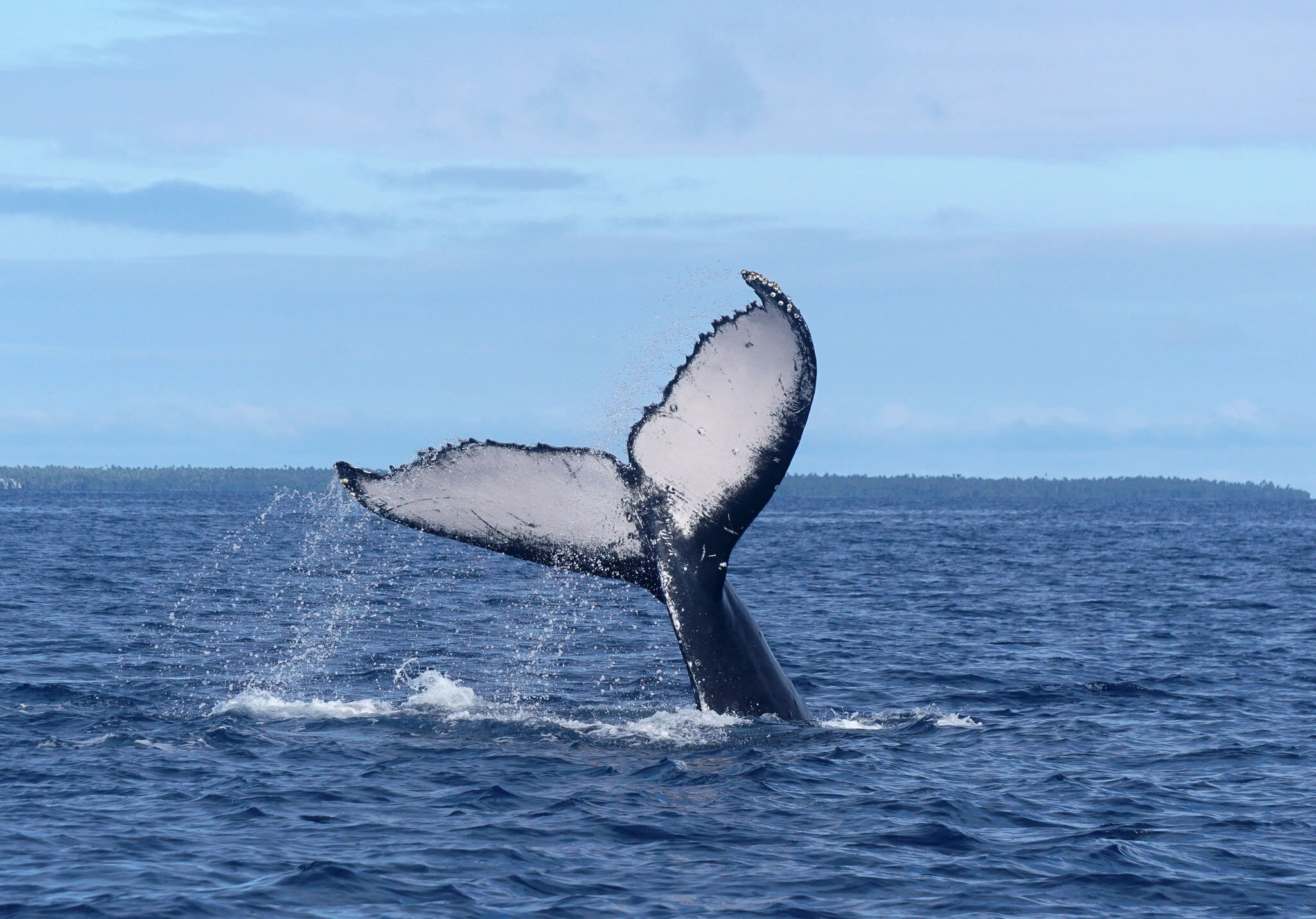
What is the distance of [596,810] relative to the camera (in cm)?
975

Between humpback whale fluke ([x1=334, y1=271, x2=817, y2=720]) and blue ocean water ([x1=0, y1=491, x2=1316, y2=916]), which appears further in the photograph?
humpback whale fluke ([x1=334, y1=271, x2=817, y2=720])

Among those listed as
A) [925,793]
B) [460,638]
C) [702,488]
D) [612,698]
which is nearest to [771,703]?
[925,793]

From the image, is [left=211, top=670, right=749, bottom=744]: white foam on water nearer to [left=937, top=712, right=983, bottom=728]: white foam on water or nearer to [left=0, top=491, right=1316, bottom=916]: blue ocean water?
[left=0, top=491, right=1316, bottom=916]: blue ocean water

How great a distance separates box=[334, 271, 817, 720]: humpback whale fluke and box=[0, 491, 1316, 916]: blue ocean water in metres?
1.61

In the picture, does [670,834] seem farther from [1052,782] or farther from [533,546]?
[1052,782]

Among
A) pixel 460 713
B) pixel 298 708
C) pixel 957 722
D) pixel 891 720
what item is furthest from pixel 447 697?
pixel 957 722

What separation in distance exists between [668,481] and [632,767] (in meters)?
2.64

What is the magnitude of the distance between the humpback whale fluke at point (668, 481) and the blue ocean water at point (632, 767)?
161 cm

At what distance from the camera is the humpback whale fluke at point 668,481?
28.0 ft

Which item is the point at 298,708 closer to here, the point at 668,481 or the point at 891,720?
the point at 891,720

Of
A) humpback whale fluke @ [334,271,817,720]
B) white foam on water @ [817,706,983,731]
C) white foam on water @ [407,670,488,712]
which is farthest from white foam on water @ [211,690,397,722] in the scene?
humpback whale fluke @ [334,271,817,720]

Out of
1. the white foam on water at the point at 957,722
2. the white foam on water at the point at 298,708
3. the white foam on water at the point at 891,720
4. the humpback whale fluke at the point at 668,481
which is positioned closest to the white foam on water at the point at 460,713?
the white foam on water at the point at 298,708

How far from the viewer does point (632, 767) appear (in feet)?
35.4

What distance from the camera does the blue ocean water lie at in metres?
8.27
